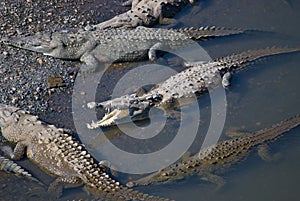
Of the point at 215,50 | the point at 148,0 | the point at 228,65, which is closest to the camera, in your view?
the point at 228,65

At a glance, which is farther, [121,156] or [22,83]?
[22,83]

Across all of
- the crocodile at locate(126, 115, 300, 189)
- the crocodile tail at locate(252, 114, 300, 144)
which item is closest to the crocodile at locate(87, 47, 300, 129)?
the crocodile at locate(126, 115, 300, 189)

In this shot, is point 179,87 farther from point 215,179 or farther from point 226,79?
point 215,179

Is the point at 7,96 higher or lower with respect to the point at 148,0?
lower

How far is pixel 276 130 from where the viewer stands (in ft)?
23.9

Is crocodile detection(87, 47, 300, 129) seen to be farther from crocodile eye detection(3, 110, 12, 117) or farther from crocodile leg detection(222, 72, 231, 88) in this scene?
crocodile eye detection(3, 110, 12, 117)

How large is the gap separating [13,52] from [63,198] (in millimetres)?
3035

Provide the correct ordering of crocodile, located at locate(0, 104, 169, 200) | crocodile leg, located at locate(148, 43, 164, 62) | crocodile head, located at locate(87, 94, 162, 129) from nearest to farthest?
crocodile, located at locate(0, 104, 169, 200) < crocodile head, located at locate(87, 94, 162, 129) < crocodile leg, located at locate(148, 43, 164, 62)

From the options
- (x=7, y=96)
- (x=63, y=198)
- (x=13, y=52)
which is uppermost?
(x=13, y=52)

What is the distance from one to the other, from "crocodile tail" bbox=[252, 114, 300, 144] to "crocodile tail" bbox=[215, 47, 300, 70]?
4.69 ft

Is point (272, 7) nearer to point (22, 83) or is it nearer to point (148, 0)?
point (148, 0)

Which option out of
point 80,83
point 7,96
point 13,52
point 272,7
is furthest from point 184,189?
point 272,7

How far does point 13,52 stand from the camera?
8.38 metres

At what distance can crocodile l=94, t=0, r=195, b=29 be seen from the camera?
355 inches
